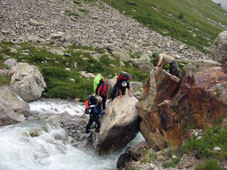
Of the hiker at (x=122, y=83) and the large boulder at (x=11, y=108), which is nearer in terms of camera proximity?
the large boulder at (x=11, y=108)

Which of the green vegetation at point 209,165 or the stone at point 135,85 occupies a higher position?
the green vegetation at point 209,165

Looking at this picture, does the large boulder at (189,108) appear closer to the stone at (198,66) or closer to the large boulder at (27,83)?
the stone at (198,66)

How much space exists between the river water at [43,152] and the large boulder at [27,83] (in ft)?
10.0

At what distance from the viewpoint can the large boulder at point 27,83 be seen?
15953 mm

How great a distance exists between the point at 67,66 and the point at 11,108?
9.35 m

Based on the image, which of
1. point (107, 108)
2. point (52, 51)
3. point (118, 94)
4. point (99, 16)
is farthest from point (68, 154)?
point (99, 16)

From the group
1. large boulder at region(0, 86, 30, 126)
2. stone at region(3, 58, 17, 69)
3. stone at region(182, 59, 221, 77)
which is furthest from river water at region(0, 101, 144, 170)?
stone at region(3, 58, 17, 69)

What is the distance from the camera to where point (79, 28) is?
33312 millimetres

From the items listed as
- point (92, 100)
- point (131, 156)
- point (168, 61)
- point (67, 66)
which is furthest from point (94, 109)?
point (67, 66)

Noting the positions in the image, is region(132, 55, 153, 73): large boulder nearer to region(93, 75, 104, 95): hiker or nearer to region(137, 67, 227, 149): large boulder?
region(93, 75, 104, 95): hiker

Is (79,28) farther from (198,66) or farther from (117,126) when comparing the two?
(117,126)

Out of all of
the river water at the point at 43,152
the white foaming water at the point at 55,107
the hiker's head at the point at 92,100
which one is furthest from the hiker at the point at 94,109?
the white foaming water at the point at 55,107

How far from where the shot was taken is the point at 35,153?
11070 mm

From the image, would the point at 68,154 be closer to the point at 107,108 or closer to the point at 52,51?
the point at 107,108
